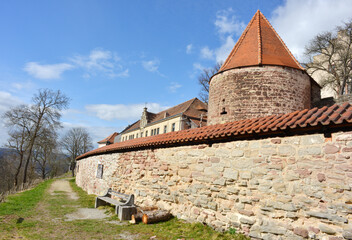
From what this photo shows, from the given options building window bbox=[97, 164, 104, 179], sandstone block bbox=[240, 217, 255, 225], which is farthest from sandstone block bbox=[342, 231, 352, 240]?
building window bbox=[97, 164, 104, 179]

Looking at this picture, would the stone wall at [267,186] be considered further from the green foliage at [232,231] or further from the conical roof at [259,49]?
the conical roof at [259,49]

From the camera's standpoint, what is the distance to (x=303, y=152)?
14.3 ft

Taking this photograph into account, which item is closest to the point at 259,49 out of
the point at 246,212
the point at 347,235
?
the point at 246,212

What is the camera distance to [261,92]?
1077 cm

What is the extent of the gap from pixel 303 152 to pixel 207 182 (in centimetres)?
250

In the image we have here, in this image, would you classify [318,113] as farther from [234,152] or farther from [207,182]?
[207,182]

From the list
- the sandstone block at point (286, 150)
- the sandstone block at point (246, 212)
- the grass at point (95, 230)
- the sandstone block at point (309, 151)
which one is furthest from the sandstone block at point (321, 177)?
the grass at point (95, 230)

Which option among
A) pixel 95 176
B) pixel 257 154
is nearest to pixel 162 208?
pixel 257 154

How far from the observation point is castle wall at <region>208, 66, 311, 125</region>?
1069cm

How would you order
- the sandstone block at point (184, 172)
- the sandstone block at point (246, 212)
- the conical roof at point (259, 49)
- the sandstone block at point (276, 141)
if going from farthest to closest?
the conical roof at point (259, 49)
the sandstone block at point (184, 172)
the sandstone block at point (246, 212)
the sandstone block at point (276, 141)

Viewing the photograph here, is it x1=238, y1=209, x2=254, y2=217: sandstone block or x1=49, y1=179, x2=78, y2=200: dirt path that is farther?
x1=49, y1=179, x2=78, y2=200: dirt path

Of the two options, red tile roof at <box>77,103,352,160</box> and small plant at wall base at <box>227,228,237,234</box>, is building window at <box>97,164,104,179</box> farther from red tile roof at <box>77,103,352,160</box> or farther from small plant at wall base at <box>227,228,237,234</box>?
small plant at wall base at <box>227,228,237,234</box>

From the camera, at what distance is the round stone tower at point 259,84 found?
1073 cm

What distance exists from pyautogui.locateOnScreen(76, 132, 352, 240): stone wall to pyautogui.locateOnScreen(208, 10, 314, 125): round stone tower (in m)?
5.28
